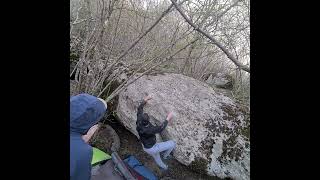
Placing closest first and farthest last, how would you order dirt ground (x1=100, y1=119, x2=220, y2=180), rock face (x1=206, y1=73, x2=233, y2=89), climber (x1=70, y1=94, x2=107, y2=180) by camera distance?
climber (x1=70, y1=94, x2=107, y2=180) < dirt ground (x1=100, y1=119, x2=220, y2=180) < rock face (x1=206, y1=73, x2=233, y2=89)

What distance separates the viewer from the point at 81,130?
1869 mm

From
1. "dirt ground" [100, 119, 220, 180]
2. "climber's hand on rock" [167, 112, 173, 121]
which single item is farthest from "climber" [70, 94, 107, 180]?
"dirt ground" [100, 119, 220, 180]

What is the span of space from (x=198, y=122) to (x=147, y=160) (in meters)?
1.08

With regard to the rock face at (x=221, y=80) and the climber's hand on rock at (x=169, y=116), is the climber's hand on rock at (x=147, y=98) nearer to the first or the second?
the climber's hand on rock at (x=169, y=116)

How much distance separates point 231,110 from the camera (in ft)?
16.9

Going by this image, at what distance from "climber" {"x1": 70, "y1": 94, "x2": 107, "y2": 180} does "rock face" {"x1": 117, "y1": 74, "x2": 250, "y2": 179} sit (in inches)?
118

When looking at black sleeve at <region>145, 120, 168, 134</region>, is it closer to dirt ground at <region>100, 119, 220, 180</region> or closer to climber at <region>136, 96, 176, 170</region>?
climber at <region>136, 96, 176, 170</region>

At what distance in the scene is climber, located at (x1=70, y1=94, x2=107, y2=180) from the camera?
1703mm

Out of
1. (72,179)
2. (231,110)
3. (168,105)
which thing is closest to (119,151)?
(168,105)

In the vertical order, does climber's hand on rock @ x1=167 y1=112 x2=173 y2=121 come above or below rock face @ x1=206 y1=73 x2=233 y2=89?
below

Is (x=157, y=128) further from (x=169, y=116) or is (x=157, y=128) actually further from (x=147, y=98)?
(x=147, y=98)
